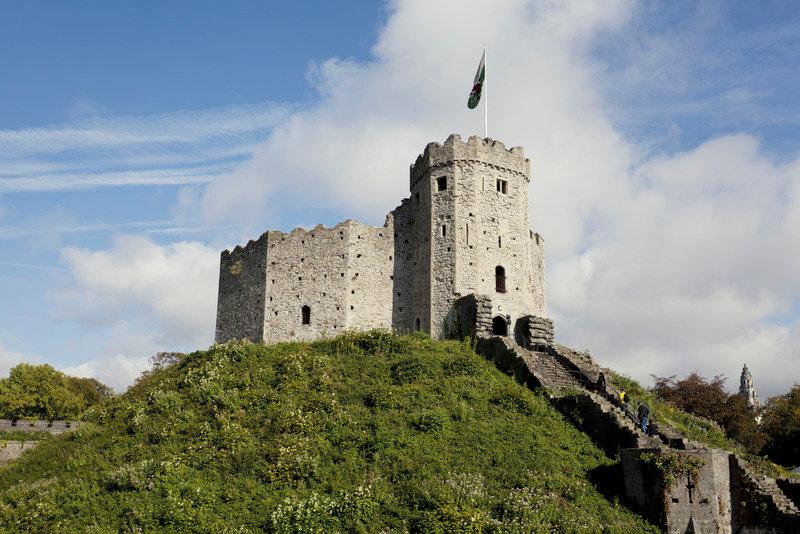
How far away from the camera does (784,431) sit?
149 feet

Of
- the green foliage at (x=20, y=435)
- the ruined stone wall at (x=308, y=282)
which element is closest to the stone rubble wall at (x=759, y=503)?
the ruined stone wall at (x=308, y=282)

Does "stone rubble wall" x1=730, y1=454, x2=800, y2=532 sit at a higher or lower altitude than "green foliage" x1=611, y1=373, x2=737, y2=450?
lower

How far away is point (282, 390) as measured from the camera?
78.3ft

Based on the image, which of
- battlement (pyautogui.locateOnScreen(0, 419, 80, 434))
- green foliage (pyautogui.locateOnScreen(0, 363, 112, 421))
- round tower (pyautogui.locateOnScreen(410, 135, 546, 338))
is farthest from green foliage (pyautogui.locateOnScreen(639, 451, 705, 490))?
green foliage (pyautogui.locateOnScreen(0, 363, 112, 421))

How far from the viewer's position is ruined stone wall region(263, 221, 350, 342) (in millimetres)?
38781

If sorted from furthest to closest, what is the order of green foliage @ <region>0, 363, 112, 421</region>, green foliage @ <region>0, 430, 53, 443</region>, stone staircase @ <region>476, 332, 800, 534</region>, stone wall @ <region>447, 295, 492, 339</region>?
green foliage @ <region>0, 363, 112, 421</region> < green foliage @ <region>0, 430, 53, 443</region> < stone wall @ <region>447, 295, 492, 339</region> < stone staircase @ <region>476, 332, 800, 534</region>

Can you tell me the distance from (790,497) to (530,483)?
818cm

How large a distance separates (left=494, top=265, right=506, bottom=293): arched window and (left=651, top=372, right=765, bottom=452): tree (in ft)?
36.0

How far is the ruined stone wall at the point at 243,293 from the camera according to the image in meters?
40.5

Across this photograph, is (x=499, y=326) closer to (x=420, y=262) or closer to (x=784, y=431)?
(x=420, y=262)

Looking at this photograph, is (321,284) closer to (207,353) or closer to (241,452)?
(207,353)

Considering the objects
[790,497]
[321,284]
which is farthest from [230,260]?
[790,497]

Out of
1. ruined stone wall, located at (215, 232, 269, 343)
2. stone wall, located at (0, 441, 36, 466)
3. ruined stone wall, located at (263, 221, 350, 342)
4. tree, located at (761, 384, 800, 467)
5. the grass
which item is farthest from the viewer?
tree, located at (761, 384, 800, 467)

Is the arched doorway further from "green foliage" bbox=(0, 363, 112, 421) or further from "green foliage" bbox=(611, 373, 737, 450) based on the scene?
"green foliage" bbox=(0, 363, 112, 421)
